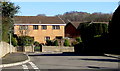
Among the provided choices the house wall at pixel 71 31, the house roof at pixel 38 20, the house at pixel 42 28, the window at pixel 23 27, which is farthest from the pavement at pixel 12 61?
the house wall at pixel 71 31

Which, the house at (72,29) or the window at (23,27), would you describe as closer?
the window at (23,27)

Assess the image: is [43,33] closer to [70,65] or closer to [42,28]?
[42,28]

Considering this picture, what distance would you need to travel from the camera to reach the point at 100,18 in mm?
114688

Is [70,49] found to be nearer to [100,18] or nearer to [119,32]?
[119,32]

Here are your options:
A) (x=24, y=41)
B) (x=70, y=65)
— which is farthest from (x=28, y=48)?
(x=70, y=65)

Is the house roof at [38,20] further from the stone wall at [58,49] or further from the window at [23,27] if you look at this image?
the stone wall at [58,49]

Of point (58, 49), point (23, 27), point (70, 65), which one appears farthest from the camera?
point (23, 27)

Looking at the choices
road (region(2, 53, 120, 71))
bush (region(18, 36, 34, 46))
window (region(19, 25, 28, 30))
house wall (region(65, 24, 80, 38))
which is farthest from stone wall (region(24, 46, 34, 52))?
road (region(2, 53, 120, 71))

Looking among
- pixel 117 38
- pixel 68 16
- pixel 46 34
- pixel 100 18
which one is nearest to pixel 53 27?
pixel 46 34

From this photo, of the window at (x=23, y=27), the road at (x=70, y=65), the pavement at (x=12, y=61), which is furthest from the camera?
the window at (x=23, y=27)

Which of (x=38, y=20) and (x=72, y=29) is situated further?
(x=72, y=29)

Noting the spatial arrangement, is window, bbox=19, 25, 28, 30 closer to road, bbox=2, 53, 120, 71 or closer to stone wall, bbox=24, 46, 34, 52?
stone wall, bbox=24, 46, 34, 52

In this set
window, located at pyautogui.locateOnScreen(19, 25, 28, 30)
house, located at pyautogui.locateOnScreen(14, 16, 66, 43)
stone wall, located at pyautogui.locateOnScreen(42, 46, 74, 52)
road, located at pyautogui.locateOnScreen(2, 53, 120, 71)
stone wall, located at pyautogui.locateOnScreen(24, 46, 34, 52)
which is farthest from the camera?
house, located at pyautogui.locateOnScreen(14, 16, 66, 43)

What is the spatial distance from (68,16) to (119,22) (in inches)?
3981
